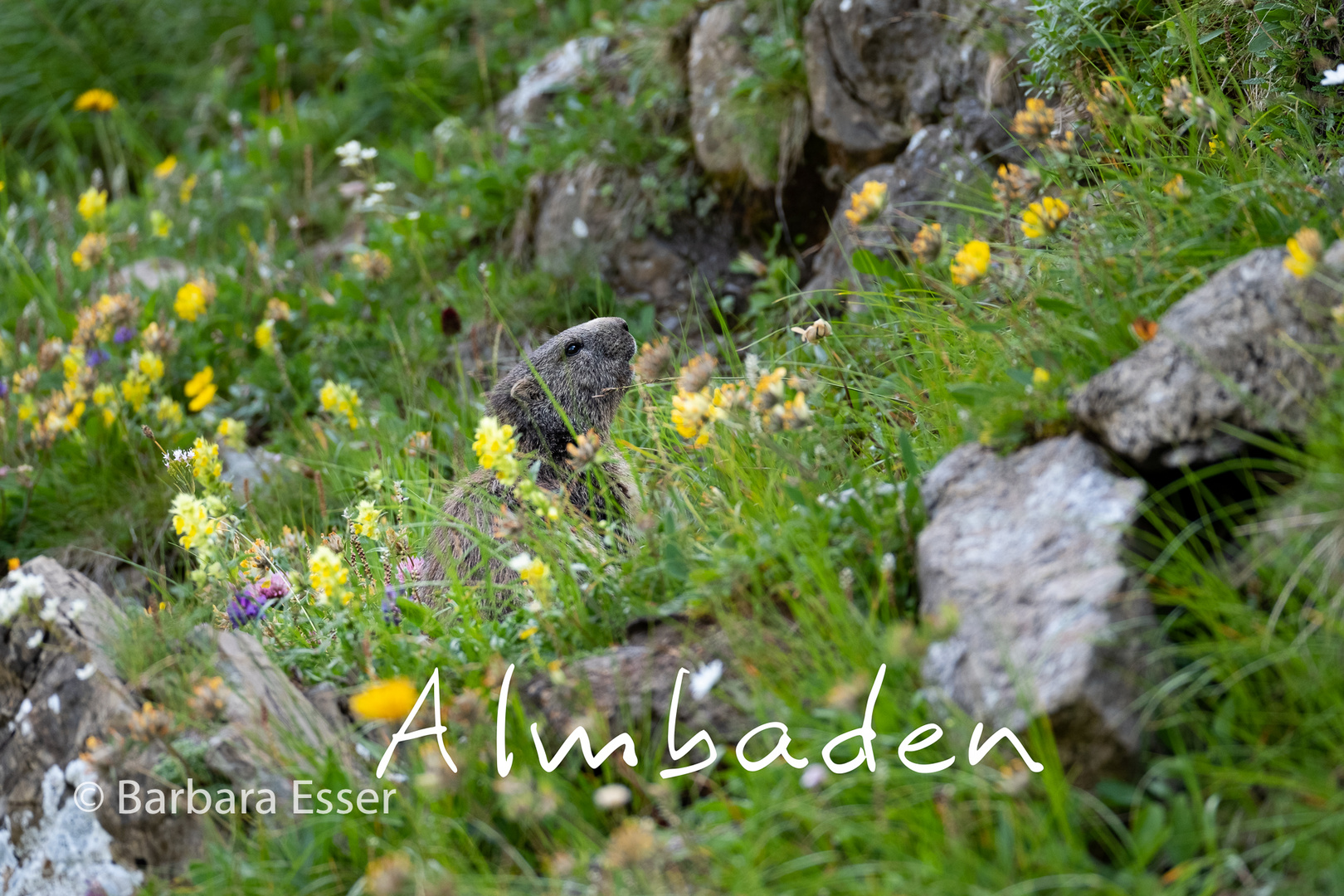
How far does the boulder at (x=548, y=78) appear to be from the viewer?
7098 millimetres

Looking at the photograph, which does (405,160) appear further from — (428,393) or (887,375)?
(887,375)

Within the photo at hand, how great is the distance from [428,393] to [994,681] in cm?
401

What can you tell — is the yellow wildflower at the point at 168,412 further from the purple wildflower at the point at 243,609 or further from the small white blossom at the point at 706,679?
the small white blossom at the point at 706,679

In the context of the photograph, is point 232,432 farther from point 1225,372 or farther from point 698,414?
point 1225,372

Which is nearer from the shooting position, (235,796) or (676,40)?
(235,796)

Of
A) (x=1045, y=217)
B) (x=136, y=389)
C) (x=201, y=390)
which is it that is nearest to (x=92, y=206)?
(x=201, y=390)

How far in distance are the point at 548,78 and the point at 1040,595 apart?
586 cm

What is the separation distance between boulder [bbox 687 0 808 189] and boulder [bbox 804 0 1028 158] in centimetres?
23

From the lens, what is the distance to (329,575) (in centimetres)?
321

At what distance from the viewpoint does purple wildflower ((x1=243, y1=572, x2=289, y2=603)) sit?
3695 mm

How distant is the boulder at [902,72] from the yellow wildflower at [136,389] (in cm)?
367

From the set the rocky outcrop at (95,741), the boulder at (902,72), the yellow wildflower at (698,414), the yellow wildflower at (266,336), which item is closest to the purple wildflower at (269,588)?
the rocky outcrop at (95,741)

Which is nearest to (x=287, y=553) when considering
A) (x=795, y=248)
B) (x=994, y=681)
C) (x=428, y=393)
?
(x=428, y=393)

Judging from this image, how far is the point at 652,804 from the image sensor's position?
2.67 meters
